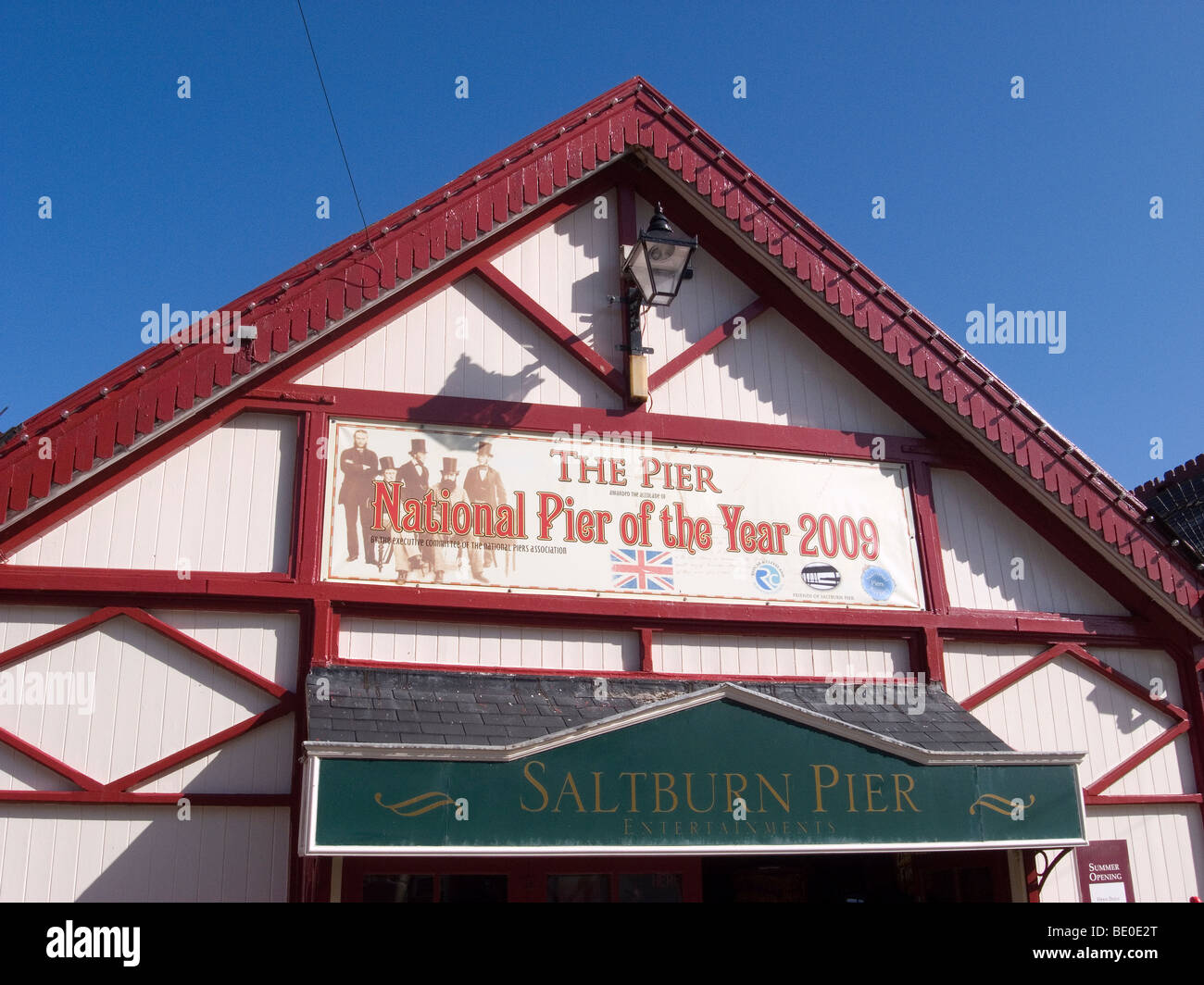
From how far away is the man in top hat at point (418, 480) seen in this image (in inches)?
357

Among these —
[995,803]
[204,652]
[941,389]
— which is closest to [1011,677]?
[995,803]

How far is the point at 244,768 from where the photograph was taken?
821cm

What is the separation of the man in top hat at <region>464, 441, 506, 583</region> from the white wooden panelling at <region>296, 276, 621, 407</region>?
1.92ft

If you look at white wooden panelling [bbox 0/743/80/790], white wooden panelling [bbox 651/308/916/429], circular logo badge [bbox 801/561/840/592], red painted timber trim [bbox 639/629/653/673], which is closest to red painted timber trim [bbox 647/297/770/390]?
white wooden panelling [bbox 651/308/916/429]

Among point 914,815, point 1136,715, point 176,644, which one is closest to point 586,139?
point 176,644

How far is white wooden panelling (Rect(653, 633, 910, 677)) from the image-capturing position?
952 centimetres

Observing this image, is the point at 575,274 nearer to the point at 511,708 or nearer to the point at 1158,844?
the point at 511,708

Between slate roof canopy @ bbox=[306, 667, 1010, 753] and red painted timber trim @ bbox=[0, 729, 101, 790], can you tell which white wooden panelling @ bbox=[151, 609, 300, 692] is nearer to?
slate roof canopy @ bbox=[306, 667, 1010, 753]

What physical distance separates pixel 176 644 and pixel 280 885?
75.7 inches

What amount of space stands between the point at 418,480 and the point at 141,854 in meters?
3.44

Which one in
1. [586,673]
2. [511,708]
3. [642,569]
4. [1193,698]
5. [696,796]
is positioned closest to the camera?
[696,796]

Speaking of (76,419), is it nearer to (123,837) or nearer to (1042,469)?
(123,837)

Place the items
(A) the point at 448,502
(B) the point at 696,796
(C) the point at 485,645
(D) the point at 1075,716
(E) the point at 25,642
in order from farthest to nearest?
(D) the point at 1075,716, (A) the point at 448,502, (C) the point at 485,645, (E) the point at 25,642, (B) the point at 696,796

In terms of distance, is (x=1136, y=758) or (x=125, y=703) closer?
(x=125, y=703)
